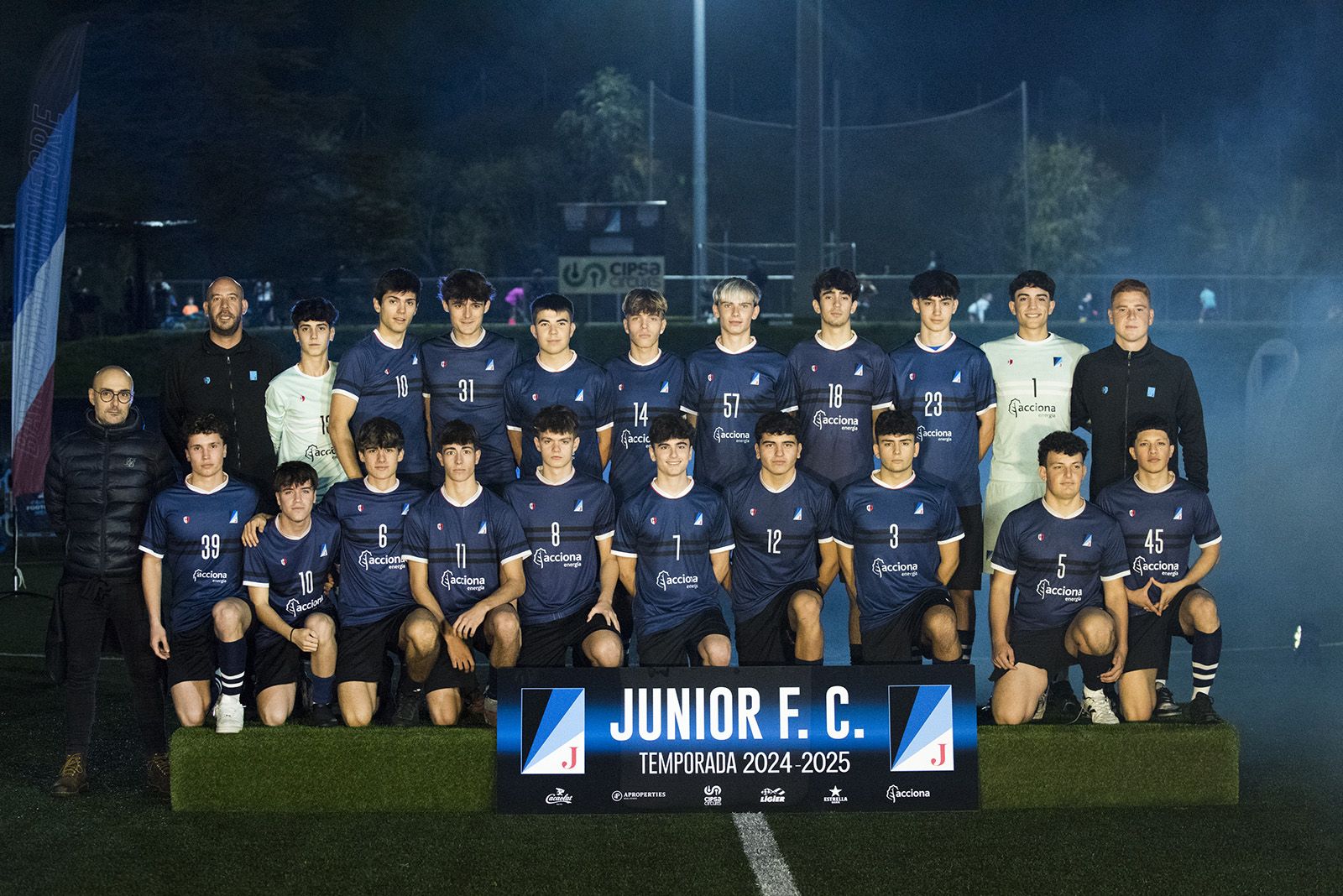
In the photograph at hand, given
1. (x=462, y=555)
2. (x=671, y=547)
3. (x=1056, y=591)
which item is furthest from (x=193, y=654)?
(x=1056, y=591)

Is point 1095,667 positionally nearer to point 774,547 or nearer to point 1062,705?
point 1062,705

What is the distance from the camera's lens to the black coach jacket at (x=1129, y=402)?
647 cm

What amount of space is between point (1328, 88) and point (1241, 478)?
3614 cm

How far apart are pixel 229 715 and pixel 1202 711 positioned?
3794 mm

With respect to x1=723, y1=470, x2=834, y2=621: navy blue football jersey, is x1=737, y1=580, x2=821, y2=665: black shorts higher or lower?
lower

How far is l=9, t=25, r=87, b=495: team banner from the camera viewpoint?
852 cm

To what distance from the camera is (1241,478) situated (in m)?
15.9

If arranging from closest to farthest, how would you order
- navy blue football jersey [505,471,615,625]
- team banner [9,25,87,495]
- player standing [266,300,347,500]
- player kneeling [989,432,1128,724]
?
player kneeling [989,432,1128,724] < navy blue football jersey [505,471,615,625] < player standing [266,300,347,500] < team banner [9,25,87,495]

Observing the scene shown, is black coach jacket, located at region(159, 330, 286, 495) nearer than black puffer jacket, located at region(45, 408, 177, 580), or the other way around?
black puffer jacket, located at region(45, 408, 177, 580)

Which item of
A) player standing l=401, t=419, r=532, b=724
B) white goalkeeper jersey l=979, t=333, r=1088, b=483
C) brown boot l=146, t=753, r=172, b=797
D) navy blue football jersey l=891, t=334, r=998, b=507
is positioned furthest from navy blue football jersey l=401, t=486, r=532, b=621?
white goalkeeper jersey l=979, t=333, r=1088, b=483

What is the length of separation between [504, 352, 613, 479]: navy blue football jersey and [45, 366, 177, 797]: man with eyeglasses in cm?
157

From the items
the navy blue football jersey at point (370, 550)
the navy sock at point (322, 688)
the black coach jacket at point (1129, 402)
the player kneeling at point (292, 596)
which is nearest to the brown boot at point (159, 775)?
the player kneeling at point (292, 596)

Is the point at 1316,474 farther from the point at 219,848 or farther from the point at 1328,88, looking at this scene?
the point at 1328,88

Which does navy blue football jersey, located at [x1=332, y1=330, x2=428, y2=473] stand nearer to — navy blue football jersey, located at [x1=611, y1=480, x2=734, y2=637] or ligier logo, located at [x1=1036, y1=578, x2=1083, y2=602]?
navy blue football jersey, located at [x1=611, y1=480, x2=734, y2=637]
